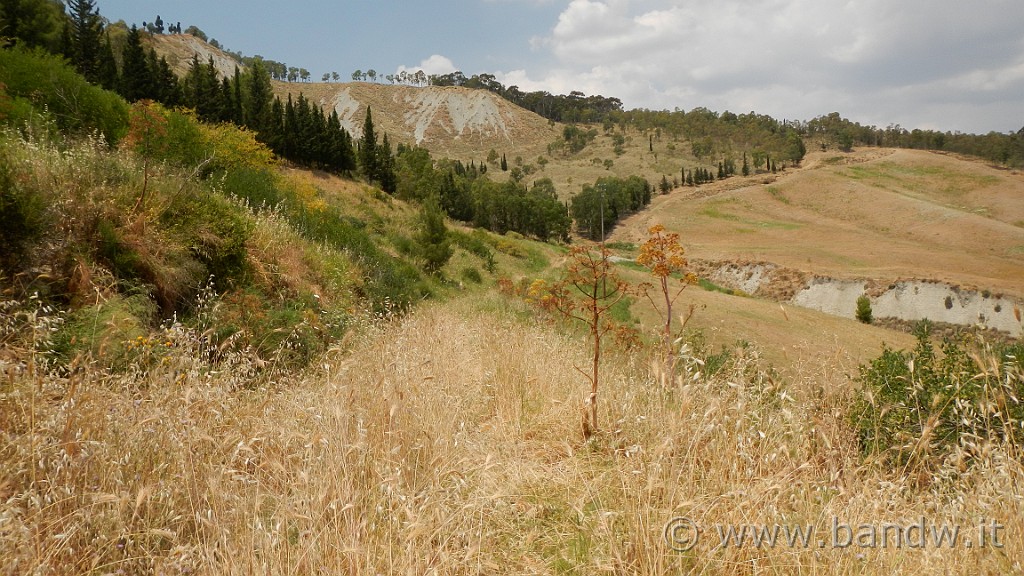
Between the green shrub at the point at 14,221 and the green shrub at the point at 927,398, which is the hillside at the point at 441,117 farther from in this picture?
the green shrub at the point at 927,398

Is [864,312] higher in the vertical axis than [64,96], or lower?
lower

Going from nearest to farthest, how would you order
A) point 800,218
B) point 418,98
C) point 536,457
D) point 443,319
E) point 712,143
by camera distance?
1. point 536,457
2. point 443,319
3. point 800,218
4. point 712,143
5. point 418,98

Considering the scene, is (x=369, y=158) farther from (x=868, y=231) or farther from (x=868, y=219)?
(x=868, y=219)

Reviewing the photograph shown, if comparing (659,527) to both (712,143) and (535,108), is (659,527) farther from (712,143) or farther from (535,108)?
(535,108)

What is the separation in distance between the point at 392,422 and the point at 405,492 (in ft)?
1.87

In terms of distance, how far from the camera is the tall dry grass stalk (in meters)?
1.82

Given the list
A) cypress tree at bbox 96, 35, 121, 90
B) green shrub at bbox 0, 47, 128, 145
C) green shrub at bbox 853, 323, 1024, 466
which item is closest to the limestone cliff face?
cypress tree at bbox 96, 35, 121, 90

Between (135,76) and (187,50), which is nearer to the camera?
(135,76)

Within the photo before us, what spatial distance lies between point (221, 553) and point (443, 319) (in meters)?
5.92

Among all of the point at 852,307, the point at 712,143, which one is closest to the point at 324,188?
the point at 852,307

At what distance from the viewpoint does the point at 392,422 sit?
9.47 feet

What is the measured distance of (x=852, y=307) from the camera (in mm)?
35750

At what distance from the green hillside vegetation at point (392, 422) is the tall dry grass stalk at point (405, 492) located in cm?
2

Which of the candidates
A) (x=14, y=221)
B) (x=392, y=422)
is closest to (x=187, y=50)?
(x=14, y=221)
